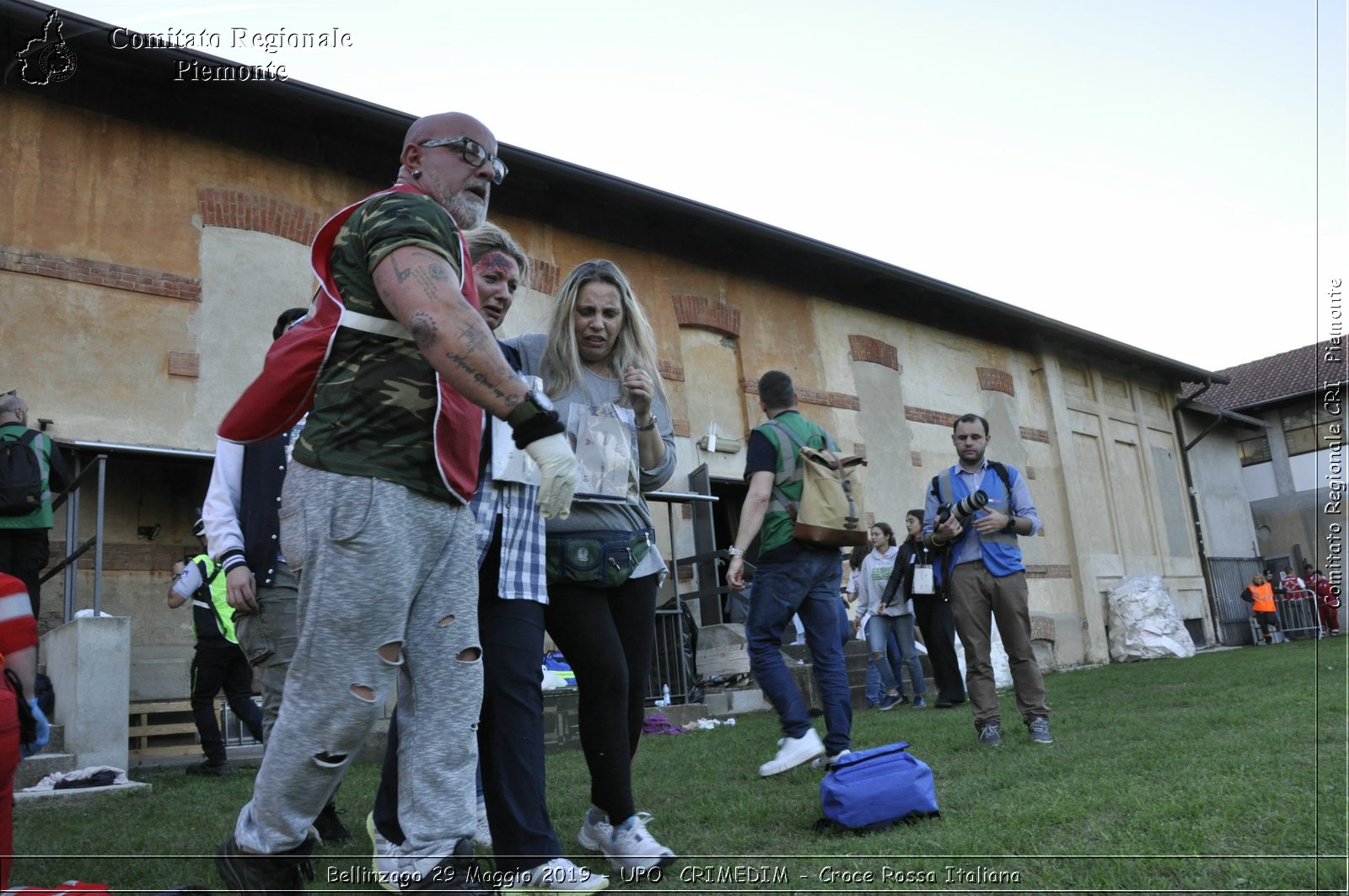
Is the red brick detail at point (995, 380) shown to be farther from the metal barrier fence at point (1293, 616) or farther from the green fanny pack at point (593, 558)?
the green fanny pack at point (593, 558)

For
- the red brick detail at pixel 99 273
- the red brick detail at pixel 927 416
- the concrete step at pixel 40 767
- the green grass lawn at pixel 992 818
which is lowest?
the green grass lawn at pixel 992 818

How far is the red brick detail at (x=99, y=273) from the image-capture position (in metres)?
9.62

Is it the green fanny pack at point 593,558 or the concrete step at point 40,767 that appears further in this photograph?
the concrete step at point 40,767

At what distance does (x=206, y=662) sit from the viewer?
303 inches

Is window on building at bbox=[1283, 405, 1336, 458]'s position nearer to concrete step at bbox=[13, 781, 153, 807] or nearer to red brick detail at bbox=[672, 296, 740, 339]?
red brick detail at bbox=[672, 296, 740, 339]

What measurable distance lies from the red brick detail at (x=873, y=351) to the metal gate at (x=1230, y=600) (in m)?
12.5

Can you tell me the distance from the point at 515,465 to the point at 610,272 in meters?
0.93

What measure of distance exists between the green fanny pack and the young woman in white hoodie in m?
8.12

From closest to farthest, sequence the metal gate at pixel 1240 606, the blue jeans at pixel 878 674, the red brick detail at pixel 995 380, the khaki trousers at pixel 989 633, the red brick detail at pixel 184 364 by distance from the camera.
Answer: the khaki trousers at pixel 989 633
the red brick detail at pixel 184 364
the blue jeans at pixel 878 674
the red brick detail at pixel 995 380
the metal gate at pixel 1240 606

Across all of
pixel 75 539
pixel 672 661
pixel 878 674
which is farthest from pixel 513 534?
pixel 878 674

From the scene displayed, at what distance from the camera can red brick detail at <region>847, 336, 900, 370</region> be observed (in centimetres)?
1769

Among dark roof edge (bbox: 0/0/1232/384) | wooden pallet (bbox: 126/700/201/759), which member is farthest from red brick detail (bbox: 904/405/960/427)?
wooden pallet (bbox: 126/700/201/759)

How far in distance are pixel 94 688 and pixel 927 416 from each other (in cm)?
1436

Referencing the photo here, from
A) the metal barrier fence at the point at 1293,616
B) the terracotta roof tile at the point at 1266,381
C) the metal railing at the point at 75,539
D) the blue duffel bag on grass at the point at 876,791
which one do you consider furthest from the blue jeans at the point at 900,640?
the terracotta roof tile at the point at 1266,381
